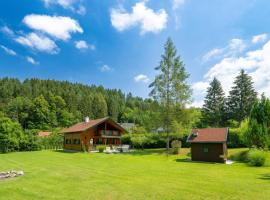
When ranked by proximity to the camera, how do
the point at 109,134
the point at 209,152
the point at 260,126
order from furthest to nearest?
the point at 109,134
the point at 260,126
the point at 209,152

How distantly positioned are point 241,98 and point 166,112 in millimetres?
19771

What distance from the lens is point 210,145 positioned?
2038 centimetres

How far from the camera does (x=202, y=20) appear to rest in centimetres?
1784

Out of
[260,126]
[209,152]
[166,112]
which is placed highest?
[166,112]

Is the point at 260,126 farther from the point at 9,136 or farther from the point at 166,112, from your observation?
the point at 9,136

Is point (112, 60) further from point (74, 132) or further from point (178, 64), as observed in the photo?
point (74, 132)

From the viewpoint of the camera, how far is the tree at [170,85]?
28625 mm

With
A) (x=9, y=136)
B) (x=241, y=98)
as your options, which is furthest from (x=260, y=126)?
(x=9, y=136)

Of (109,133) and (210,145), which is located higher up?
(109,133)

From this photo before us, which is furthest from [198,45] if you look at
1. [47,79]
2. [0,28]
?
[47,79]

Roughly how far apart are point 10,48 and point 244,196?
2890 centimetres

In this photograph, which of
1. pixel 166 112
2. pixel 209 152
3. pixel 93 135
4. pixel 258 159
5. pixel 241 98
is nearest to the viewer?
pixel 258 159

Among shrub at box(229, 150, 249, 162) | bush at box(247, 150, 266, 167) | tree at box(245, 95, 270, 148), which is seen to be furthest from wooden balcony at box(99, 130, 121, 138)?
bush at box(247, 150, 266, 167)

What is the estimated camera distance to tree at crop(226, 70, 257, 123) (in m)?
39.4
